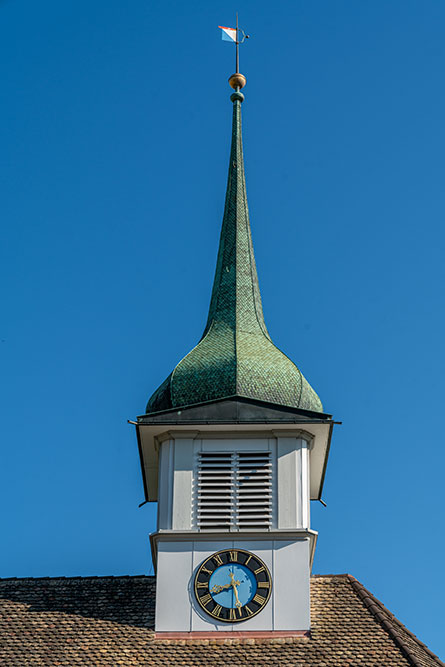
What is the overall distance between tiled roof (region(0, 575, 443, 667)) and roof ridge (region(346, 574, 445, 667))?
2 centimetres

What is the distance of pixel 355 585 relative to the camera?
29.8m

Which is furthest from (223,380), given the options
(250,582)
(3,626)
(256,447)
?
(3,626)

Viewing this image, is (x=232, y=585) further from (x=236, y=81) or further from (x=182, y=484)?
(x=236, y=81)

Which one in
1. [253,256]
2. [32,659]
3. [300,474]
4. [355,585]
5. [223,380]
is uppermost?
[253,256]

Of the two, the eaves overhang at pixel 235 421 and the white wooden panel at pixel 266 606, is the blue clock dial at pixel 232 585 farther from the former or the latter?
the eaves overhang at pixel 235 421

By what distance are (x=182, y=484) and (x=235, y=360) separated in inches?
117

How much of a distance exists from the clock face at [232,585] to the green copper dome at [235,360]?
11.3 feet

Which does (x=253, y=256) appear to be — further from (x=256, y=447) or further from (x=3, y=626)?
(x=3, y=626)

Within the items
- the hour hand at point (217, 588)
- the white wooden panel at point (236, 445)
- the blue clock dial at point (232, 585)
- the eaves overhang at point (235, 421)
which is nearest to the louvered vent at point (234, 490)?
the white wooden panel at point (236, 445)

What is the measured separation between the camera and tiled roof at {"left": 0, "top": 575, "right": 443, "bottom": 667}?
27.3 m

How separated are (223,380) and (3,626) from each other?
6.55m

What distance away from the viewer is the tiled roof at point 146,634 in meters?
27.3

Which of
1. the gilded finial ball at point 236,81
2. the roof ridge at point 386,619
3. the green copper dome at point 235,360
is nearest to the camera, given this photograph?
the roof ridge at point 386,619

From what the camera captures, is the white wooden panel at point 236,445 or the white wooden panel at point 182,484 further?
the white wooden panel at point 236,445
